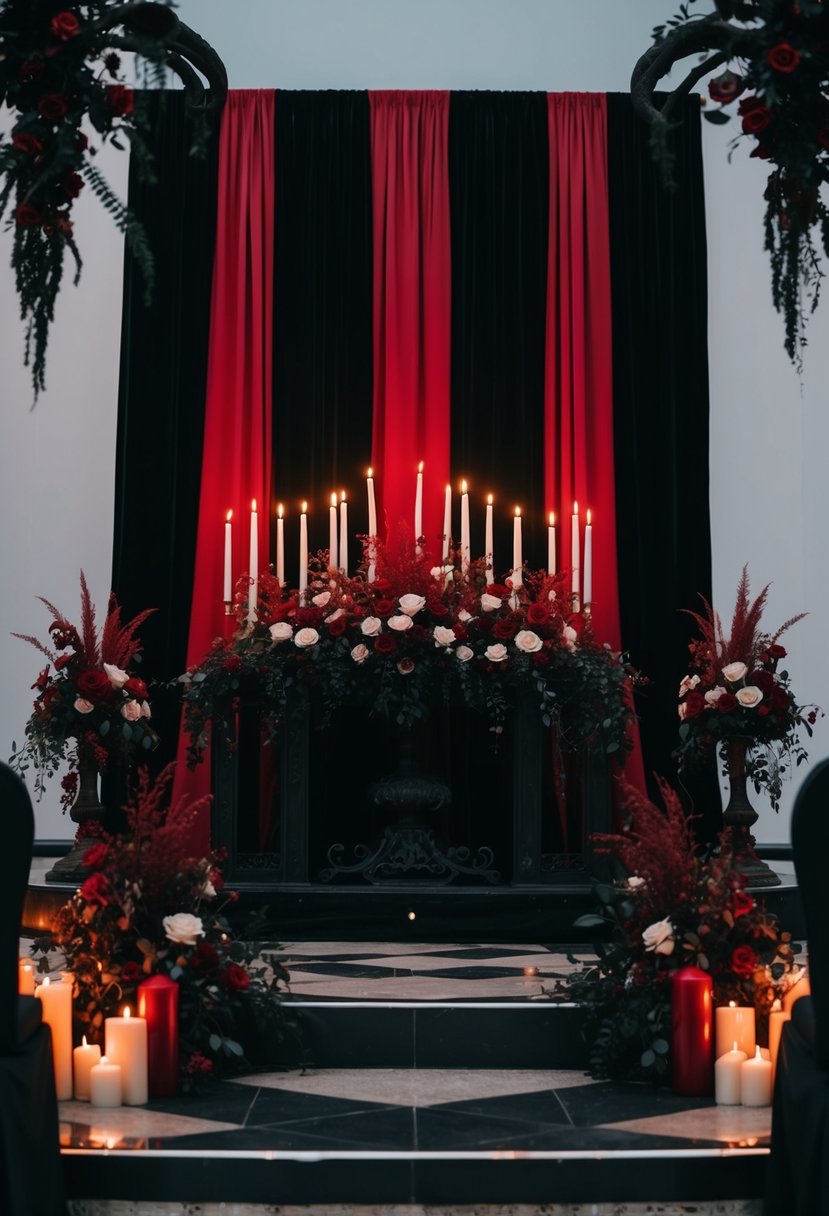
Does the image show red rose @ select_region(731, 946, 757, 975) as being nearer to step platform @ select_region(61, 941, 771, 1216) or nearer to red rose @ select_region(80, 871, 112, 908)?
step platform @ select_region(61, 941, 771, 1216)

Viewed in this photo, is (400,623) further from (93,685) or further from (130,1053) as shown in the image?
(130,1053)

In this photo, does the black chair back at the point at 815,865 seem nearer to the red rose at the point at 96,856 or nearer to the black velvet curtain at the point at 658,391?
the red rose at the point at 96,856

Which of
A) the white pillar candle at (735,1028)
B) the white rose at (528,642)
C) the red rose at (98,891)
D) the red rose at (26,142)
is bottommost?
the white pillar candle at (735,1028)

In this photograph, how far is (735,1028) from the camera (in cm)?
315

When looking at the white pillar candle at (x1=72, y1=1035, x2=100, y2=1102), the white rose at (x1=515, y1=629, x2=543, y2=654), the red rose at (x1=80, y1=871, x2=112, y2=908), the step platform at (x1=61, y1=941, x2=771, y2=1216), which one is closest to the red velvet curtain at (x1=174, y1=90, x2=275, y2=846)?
the white rose at (x1=515, y1=629, x2=543, y2=654)

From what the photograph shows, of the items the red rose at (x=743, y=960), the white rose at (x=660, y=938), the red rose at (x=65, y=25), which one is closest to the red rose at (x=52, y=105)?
the red rose at (x=65, y=25)

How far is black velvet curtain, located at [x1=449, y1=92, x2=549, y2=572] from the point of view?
19.9 ft

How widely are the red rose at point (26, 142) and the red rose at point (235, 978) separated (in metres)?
1.76

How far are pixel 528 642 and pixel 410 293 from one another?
7.12 feet

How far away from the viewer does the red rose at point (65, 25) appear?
8.34 feet

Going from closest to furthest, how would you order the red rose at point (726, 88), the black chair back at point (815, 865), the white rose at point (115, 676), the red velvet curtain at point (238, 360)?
1. the black chair back at point (815, 865)
2. the red rose at point (726, 88)
3. the white rose at point (115, 676)
4. the red velvet curtain at point (238, 360)

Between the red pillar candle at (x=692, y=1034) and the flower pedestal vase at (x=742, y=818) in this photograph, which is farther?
the flower pedestal vase at (x=742, y=818)

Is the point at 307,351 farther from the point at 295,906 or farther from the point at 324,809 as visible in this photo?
the point at 295,906

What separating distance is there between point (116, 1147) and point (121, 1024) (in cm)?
40
